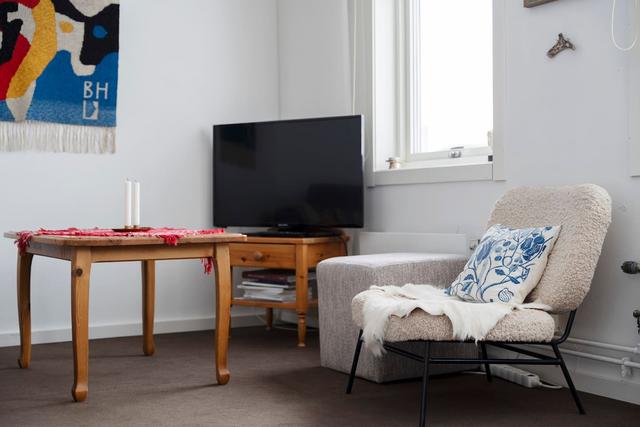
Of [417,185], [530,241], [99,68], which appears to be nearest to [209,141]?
[99,68]

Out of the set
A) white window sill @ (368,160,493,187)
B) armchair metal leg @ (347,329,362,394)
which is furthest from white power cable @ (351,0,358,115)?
armchair metal leg @ (347,329,362,394)

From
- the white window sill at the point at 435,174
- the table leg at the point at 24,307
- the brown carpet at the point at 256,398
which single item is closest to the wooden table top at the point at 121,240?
the table leg at the point at 24,307

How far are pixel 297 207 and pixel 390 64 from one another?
90 centimetres

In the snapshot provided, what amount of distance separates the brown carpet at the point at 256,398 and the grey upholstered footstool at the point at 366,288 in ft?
0.22

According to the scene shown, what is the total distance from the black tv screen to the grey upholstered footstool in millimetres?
801

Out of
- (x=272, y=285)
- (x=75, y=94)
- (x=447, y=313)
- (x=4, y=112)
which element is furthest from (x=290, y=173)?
(x=447, y=313)

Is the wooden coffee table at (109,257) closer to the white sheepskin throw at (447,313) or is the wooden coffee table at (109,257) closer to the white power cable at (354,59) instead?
the white sheepskin throw at (447,313)

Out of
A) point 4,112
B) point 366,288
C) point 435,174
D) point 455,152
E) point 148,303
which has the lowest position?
point 148,303

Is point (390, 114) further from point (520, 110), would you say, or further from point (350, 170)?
point (520, 110)

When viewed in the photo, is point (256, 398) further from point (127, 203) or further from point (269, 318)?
point (269, 318)

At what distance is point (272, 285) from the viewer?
13.3 ft

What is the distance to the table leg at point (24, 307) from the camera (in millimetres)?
3307

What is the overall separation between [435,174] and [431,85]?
62 centimetres

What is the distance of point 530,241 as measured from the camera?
8.77 feet
